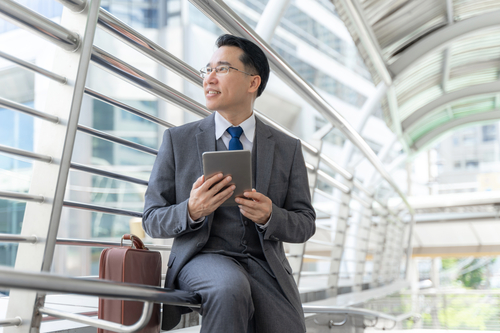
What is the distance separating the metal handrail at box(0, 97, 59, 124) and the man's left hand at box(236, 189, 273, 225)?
0.60 m

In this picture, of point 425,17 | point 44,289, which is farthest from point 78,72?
point 425,17

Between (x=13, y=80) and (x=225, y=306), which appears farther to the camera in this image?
(x=13, y=80)

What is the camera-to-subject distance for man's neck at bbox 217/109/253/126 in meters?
1.76

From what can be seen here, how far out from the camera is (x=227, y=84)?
66.7 inches

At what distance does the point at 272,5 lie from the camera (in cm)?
291

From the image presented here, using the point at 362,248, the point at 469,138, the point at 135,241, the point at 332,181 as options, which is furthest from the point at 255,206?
the point at 469,138

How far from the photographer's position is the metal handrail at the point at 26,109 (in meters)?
1.31

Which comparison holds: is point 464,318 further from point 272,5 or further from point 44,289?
point 44,289

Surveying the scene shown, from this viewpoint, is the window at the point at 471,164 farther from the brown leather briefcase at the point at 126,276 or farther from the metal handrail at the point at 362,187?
the brown leather briefcase at the point at 126,276

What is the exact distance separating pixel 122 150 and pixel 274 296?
1310cm

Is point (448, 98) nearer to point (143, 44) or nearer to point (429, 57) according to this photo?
point (429, 57)

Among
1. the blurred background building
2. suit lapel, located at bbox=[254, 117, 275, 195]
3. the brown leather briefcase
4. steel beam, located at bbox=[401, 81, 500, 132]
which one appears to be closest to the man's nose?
suit lapel, located at bbox=[254, 117, 275, 195]

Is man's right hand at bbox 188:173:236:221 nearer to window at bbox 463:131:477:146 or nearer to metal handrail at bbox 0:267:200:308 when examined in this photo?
metal handrail at bbox 0:267:200:308

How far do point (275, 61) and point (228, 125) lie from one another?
0.64 m
